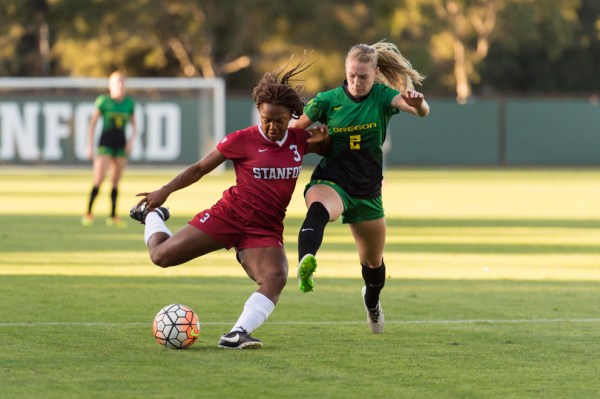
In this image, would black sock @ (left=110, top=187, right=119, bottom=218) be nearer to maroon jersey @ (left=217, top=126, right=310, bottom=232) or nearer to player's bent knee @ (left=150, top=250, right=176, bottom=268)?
player's bent knee @ (left=150, top=250, right=176, bottom=268)

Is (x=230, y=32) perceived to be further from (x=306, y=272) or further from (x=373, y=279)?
(x=306, y=272)

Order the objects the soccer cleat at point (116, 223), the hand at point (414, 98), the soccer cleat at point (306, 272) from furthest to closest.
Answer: the soccer cleat at point (116, 223)
the hand at point (414, 98)
the soccer cleat at point (306, 272)

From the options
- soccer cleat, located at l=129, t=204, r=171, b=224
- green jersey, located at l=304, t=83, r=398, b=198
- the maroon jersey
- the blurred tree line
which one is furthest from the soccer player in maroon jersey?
the blurred tree line

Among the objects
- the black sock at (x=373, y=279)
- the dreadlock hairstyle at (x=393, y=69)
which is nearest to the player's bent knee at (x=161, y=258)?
the black sock at (x=373, y=279)

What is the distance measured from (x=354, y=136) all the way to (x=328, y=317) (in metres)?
1.74

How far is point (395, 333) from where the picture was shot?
32.0 ft

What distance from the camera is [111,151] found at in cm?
2009

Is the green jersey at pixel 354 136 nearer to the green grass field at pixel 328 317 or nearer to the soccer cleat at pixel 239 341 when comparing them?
the green grass field at pixel 328 317

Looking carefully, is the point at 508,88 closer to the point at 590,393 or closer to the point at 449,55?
the point at 449,55

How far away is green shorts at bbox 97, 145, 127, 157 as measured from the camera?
20062 millimetres

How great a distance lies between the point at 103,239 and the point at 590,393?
11546mm

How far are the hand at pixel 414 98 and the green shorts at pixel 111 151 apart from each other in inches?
443

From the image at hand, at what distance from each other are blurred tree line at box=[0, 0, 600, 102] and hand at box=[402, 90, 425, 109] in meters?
45.8

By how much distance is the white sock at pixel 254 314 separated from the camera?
28.8 feet
